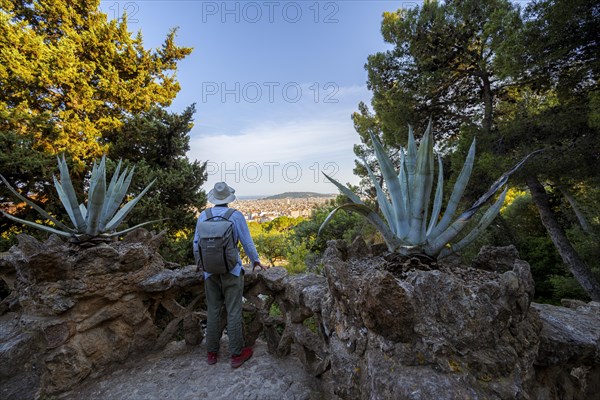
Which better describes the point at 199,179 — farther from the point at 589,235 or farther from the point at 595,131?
the point at 589,235

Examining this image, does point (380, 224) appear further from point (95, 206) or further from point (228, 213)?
point (95, 206)

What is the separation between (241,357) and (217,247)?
3.65ft

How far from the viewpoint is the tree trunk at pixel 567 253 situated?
18.8ft

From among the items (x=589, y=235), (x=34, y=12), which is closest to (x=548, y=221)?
(x=589, y=235)

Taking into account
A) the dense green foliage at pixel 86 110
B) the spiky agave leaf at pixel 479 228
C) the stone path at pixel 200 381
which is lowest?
the stone path at pixel 200 381

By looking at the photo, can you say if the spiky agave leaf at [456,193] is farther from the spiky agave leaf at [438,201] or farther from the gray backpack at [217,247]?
the gray backpack at [217,247]

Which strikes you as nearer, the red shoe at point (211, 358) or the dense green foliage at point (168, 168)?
the red shoe at point (211, 358)

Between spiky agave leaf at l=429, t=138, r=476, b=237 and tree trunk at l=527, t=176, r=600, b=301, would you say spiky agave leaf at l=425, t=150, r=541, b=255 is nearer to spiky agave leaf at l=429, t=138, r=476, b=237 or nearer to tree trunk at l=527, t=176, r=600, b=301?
spiky agave leaf at l=429, t=138, r=476, b=237

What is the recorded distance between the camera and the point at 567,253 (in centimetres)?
604

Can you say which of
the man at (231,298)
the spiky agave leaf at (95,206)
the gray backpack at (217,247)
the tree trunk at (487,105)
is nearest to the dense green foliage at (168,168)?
the spiky agave leaf at (95,206)

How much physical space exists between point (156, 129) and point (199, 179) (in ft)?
5.23

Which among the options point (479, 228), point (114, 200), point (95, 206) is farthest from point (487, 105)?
point (95, 206)

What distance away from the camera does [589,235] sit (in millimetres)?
6590

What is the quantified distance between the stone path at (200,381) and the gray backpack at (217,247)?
940 millimetres
